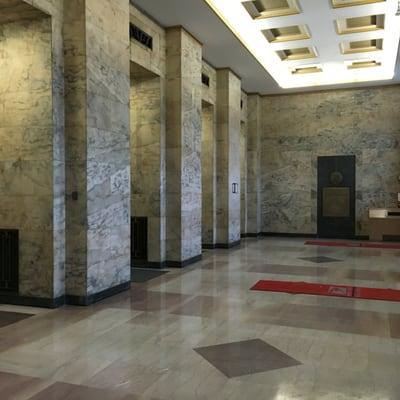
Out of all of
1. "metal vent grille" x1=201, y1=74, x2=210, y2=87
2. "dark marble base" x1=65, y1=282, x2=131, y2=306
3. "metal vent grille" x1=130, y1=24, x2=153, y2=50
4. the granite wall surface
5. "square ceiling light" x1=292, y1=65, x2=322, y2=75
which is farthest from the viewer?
the granite wall surface

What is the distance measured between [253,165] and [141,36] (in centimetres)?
737

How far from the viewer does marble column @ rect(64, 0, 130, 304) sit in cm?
566

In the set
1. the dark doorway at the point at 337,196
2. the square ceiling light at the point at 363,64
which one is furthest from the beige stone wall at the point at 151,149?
the dark doorway at the point at 337,196

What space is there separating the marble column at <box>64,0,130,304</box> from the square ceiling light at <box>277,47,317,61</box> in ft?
20.8

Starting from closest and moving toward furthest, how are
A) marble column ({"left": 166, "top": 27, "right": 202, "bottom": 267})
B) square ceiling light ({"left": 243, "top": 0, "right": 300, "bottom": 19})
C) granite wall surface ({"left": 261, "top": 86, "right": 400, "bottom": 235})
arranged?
square ceiling light ({"left": 243, "top": 0, "right": 300, "bottom": 19})
marble column ({"left": 166, "top": 27, "right": 202, "bottom": 267})
granite wall surface ({"left": 261, "top": 86, "right": 400, "bottom": 235})

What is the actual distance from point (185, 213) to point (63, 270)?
11.6 ft

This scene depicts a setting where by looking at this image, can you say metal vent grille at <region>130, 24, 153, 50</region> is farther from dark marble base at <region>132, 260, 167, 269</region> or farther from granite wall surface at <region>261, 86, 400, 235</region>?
granite wall surface at <region>261, 86, 400, 235</region>

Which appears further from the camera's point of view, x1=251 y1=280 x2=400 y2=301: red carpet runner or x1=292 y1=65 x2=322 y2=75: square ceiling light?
x1=292 y1=65 x2=322 y2=75: square ceiling light

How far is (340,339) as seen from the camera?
438 cm

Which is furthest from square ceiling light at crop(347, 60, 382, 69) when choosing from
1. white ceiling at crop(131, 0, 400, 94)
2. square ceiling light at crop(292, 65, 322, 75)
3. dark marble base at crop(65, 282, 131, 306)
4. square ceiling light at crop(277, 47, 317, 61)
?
dark marble base at crop(65, 282, 131, 306)

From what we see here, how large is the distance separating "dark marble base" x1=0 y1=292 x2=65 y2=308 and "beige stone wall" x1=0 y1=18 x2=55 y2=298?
73 millimetres

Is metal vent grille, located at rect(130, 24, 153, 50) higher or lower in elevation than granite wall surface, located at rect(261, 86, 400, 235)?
higher

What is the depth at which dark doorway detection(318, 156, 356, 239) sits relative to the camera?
555 inches

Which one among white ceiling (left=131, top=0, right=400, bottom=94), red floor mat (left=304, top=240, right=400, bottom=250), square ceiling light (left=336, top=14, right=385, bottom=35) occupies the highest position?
square ceiling light (left=336, top=14, right=385, bottom=35)
